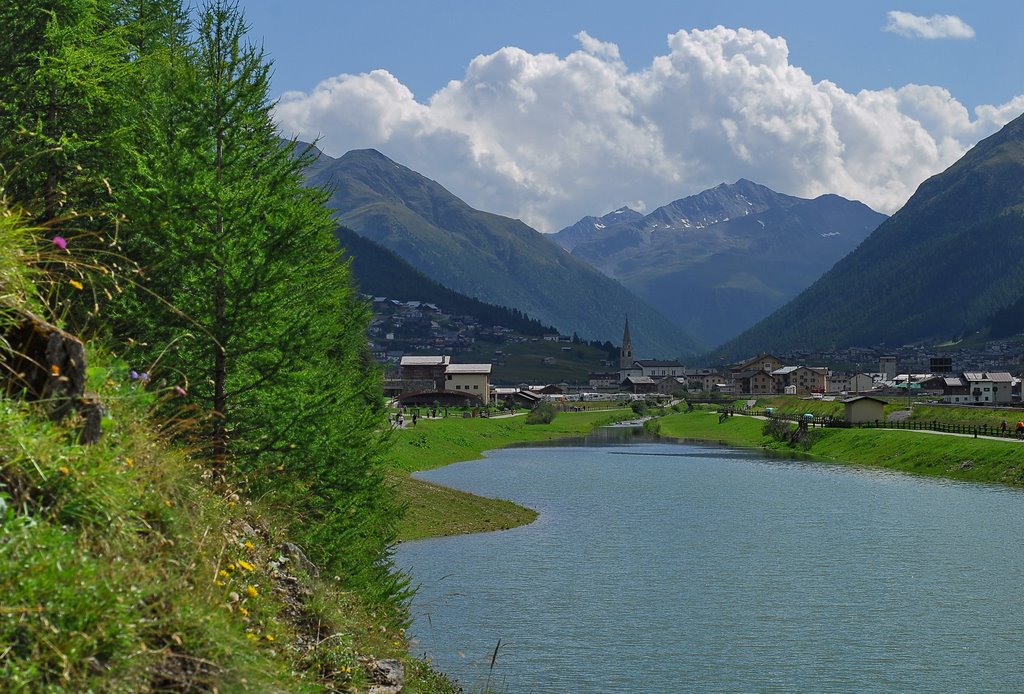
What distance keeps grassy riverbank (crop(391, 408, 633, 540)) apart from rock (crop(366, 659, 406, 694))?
648 inches

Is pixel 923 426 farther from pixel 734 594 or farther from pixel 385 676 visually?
pixel 385 676

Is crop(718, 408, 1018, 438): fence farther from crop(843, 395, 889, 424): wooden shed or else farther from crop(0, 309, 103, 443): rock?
crop(0, 309, 103, 443): rock

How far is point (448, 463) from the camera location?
11725 cm

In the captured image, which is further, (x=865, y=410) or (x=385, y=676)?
(x=865, y=410)

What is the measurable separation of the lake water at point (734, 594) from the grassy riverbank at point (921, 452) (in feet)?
37.8

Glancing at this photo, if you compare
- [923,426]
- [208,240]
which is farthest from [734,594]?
[923,426]

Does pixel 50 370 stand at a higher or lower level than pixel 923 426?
higher

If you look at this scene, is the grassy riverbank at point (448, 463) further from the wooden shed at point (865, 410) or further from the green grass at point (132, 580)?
the wooden shed at point (865, 410)

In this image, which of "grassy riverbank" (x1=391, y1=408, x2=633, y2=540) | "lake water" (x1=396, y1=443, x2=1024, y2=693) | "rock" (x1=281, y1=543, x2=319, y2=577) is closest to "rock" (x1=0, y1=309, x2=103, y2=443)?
"rock" (x1=281, y1=543, x2=319, y2=577)

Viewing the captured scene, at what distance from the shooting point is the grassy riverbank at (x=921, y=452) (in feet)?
304

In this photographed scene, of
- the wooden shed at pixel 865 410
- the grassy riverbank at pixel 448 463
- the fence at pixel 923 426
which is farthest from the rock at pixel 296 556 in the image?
the wooden shed at pixel 865 410

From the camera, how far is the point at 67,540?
9.21m

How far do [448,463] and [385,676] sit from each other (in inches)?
4068

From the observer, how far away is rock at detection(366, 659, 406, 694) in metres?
14.1
